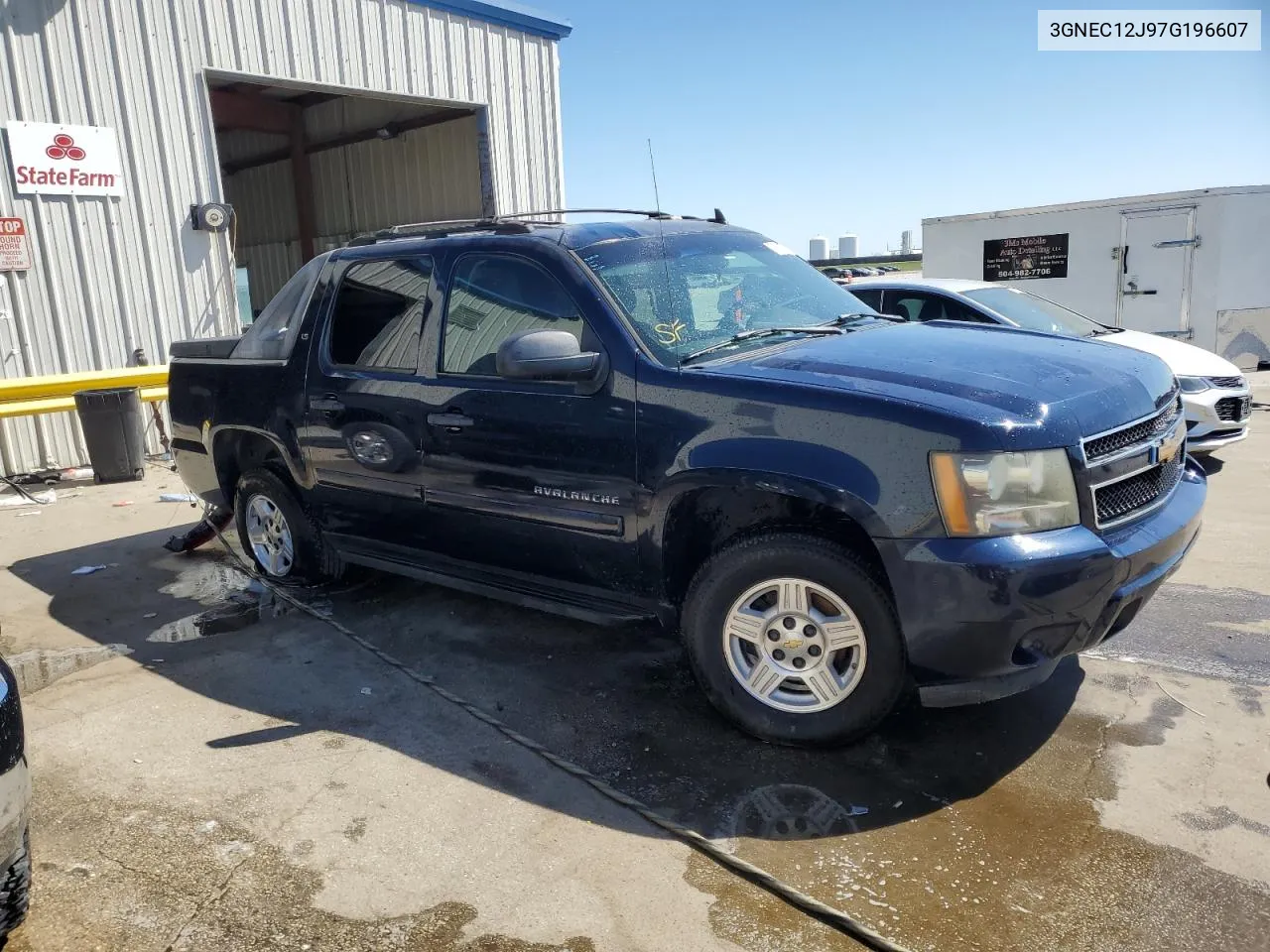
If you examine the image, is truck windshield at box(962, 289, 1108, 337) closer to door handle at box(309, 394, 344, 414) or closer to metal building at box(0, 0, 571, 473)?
door handle at box(309, 394, 344, 414)

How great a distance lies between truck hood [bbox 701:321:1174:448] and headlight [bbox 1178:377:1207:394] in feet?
13.2

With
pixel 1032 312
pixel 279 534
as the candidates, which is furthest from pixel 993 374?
pixel 1032 312

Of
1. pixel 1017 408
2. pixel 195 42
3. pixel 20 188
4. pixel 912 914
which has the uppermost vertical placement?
pixel 195 42

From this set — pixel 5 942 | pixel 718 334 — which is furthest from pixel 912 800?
pixel 5 942

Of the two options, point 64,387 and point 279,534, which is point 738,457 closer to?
point 279,534

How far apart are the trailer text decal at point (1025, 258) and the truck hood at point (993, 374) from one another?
411 inches

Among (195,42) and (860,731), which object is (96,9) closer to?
(195,42)

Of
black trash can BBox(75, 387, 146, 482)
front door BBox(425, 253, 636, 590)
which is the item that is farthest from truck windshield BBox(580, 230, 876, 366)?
black trash can BBox(75, 387, 146, 482)

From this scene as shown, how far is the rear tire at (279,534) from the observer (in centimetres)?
517

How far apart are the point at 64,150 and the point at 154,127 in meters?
0.98

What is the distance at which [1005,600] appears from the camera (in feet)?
9.32

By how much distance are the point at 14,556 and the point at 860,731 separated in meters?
6.17

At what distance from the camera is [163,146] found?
970 cm

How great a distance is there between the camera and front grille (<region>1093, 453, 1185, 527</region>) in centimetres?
306
